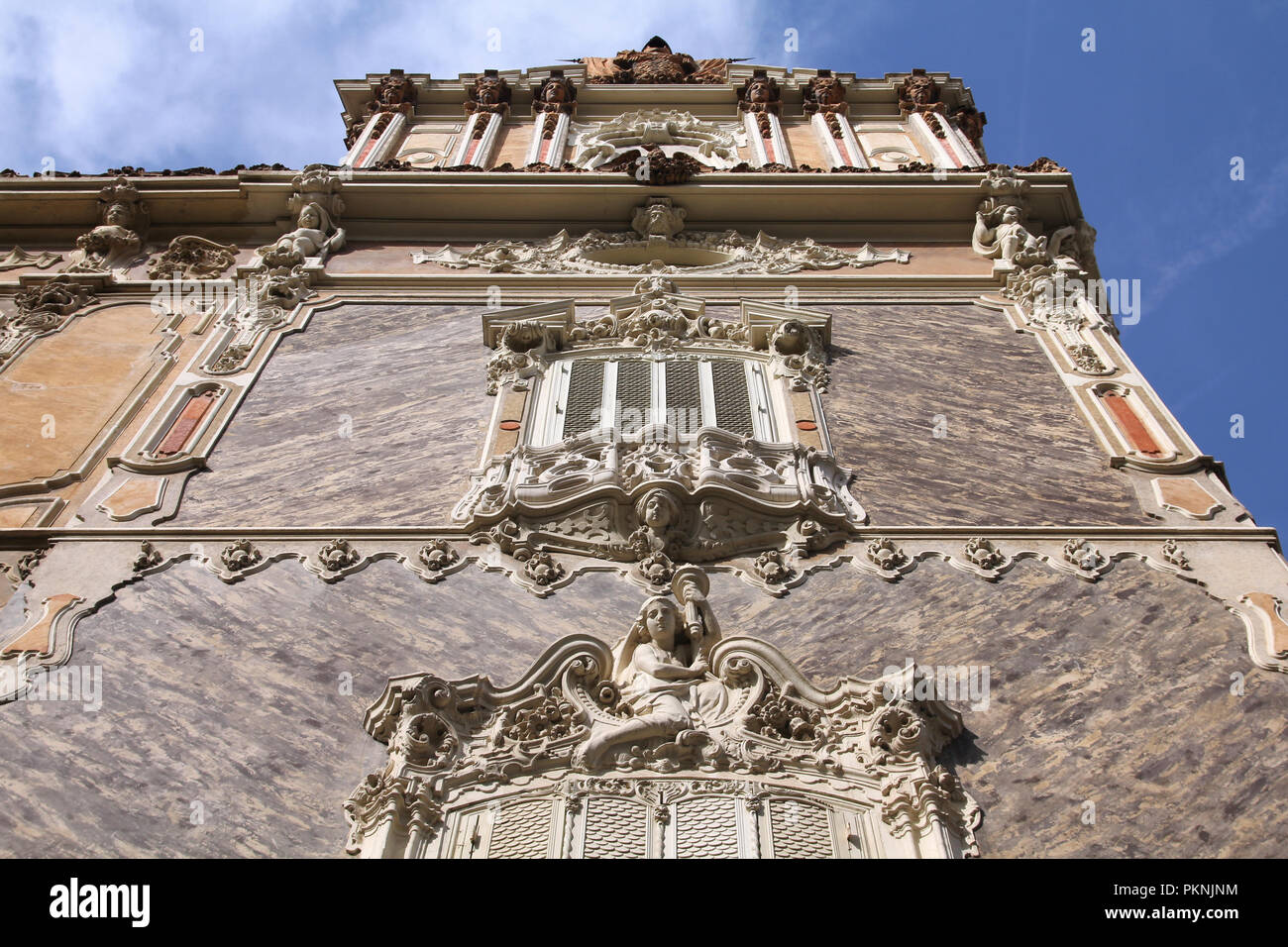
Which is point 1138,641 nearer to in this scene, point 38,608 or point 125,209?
point 38,608

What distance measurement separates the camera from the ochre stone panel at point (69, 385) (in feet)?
38.7

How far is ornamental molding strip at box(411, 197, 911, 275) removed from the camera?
16.1 meters

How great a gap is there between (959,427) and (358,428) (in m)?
5.20

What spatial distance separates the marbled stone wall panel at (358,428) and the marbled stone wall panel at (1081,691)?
2950 millimetres

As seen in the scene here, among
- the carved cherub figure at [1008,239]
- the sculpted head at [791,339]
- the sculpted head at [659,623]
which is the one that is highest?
the carved cherub figure at [1008,239]

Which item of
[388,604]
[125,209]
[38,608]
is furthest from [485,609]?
[125,209]

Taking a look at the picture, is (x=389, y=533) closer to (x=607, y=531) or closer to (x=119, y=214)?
(x=607, y=531)

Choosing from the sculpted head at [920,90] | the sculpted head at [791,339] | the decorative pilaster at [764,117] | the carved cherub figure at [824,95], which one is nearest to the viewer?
the sculpted head at [791,339]

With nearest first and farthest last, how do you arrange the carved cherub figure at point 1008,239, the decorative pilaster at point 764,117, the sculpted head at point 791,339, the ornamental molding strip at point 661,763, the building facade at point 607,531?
the ornamental molding strip at point 661,763 < the building facade at point 607,531 < the sculpted head at point 791,339 < the carved cherub figure at point 1008,239 < the decorative pilaster at point 764,117

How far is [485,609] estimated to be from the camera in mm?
9281

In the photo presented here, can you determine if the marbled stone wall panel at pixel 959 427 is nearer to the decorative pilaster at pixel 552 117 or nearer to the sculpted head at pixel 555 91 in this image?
the decorative pilaster at pixel 552 117

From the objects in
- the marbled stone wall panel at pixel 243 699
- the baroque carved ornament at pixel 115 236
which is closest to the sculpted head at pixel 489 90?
the baroque carved ornament at pixel 115 236

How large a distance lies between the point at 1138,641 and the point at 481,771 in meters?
4.20

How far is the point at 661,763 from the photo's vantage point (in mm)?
7445
